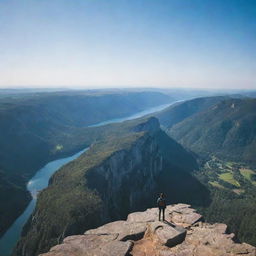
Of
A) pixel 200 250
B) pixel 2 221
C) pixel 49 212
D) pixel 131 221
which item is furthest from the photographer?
pixel 2 221

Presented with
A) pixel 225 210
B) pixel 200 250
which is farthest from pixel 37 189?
→ pixel 200 250

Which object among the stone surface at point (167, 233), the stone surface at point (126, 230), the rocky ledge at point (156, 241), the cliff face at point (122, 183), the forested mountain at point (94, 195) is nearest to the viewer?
the rocky ledge at point (156, 241)

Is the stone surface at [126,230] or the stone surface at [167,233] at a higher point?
the stone surface at [167,233]

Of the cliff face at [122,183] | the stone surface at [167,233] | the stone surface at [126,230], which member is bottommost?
the cliff face at [122,183]

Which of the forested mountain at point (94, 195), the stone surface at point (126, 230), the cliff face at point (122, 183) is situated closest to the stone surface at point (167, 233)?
the stone surface at point (126, 230)

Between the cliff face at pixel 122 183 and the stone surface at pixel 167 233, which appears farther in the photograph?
the cliff face at pixel 122 183

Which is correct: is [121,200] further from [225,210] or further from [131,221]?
[131,221]

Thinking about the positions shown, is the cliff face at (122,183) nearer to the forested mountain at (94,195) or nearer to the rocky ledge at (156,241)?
the forested mountain at (94,195)

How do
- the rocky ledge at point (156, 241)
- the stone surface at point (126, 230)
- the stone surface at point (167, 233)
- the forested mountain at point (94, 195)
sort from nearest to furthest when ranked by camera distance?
the rocky ledge at point (156, 241) < the stone surface at point (167, 233) < the stone surface at point (126, 230) < the forested mountain at point (94, 195)

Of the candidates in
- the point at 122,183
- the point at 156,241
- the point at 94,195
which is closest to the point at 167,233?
the point at 156,241
